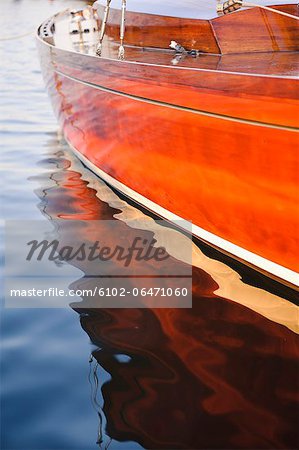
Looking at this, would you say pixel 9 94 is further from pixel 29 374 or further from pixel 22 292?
pixel 29 374

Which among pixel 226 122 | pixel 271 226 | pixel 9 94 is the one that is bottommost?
pixel 9 94

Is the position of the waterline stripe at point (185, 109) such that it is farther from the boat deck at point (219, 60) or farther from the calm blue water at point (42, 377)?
the calm blue water at point (42, 377)

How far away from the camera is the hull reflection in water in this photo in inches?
106

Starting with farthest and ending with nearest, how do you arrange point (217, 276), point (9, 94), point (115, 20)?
1. point (9, 94)
2. point (115, 20)
3. point (217, 276)

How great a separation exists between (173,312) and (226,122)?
39.7 inches

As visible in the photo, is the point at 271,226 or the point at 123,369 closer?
the point at 123,369

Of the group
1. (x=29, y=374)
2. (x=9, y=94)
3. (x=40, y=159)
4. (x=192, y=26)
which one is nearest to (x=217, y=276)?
(x=29, y=374)

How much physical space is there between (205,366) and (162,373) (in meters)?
0.20

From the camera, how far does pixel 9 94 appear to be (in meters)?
10.1

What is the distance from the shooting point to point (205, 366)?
313 cm
